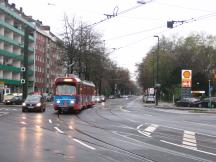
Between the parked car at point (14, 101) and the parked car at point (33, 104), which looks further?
the parked car at point (14, 101)

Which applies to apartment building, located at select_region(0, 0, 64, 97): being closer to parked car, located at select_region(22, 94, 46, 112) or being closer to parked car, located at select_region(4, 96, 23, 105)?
parked car, located at select_region(4, 96, 23, 105)

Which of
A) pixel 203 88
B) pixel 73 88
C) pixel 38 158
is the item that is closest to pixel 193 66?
pixel 203 88

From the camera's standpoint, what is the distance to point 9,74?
104812 mm

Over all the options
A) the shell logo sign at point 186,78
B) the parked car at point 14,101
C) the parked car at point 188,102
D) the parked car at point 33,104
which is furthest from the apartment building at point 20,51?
the parked car at point 33,104

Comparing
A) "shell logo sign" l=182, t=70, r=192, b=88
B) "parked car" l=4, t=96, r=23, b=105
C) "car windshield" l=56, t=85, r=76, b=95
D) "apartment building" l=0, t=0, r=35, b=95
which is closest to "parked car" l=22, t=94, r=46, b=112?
"car windshield" l=56, t=85, r=76, b=95

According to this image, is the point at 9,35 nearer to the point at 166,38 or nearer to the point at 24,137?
the point at 166,38

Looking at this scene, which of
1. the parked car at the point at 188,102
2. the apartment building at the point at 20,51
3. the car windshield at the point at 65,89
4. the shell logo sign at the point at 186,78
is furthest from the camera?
the apartment building at the point at 20,51

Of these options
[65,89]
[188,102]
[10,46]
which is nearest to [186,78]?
[188,102]

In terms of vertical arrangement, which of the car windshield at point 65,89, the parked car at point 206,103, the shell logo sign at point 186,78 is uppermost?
the shell logo sign at point 186,78

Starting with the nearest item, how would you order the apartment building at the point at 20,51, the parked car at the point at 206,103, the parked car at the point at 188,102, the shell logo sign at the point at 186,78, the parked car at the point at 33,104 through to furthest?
the parked car at the point at 33,104 < the shell logo sign at the point at 186,78 < the parked car at the point at 206,103 < the parked car at the point at 188,102 < the apartment building at the point at 20,51

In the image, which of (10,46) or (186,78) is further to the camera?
(10,46)

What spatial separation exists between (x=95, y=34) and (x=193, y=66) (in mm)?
39178

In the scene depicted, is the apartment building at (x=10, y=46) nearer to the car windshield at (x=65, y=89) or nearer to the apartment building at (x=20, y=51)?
the apartment building at (x=20, y=51)

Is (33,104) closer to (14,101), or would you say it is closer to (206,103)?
(14,101)
